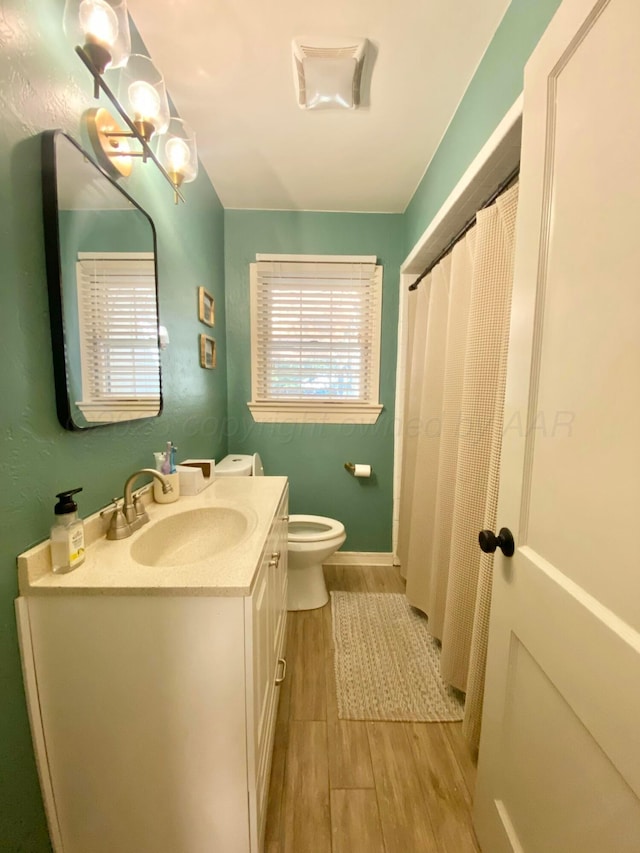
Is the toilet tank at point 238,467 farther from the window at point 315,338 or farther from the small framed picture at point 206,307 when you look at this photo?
the small framed picture at point 206,307

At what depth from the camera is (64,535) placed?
70 centimetres

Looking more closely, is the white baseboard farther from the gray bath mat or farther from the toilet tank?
the toilet tank

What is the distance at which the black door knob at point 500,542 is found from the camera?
77 cm

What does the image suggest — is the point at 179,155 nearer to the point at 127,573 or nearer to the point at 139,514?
the point at 139,514

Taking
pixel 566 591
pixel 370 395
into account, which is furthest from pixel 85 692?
pixel 370 395

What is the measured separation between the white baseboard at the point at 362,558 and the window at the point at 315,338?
99 centimetres


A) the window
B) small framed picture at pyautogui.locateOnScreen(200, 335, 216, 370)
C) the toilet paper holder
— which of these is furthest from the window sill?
small framed picture at pyautogui.locateOnScreen(200, 335, 216, 370)

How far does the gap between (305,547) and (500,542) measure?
1150mm

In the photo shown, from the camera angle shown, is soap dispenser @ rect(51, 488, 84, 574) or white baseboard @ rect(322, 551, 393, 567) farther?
white baseboard @ rect(322, 551, 393, 567)

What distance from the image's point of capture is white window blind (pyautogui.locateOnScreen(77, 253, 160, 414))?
85 centimetres

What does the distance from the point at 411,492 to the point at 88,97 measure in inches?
81.8

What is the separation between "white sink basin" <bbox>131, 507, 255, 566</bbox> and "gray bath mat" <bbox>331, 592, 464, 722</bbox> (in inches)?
34.8

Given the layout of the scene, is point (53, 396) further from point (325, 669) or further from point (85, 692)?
point (325, 669)

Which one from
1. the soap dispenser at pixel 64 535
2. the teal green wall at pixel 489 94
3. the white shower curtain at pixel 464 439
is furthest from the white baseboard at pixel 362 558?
the teal green wall at pixel 489 94
